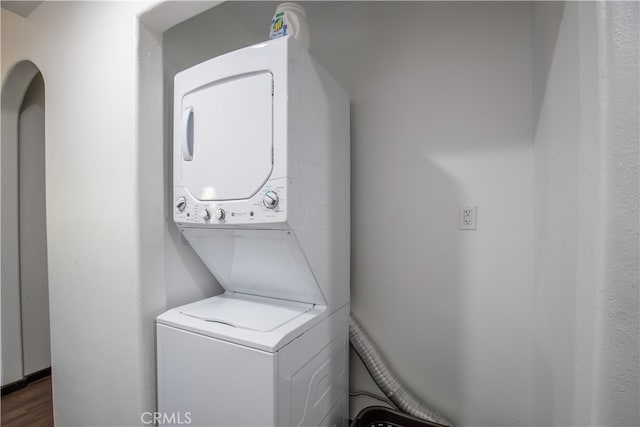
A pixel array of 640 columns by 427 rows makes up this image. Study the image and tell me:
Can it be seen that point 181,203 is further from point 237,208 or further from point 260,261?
point 260,261

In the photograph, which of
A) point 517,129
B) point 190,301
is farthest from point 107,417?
point 517,129

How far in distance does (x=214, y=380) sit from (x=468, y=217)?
147 centimetres

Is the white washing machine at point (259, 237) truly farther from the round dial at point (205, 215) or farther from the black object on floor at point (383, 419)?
the black object on floor at point (383, 419)

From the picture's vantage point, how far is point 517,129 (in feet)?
4.66

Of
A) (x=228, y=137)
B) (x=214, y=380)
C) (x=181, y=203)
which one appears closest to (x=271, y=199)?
(x=228, y=137)

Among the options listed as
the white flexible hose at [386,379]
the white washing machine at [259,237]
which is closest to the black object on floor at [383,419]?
the white flexible hose at [386,379]

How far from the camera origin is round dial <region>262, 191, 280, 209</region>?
1.04 metres

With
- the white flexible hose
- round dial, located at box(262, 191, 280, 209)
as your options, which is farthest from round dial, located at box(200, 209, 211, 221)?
the white flexible hose

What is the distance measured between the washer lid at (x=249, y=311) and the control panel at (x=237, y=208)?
0.43m

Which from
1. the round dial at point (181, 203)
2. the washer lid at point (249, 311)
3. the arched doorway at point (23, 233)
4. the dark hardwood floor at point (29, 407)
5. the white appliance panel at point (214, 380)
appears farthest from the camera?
the arched doorway at point (23, 233)

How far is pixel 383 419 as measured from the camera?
157 centimetres

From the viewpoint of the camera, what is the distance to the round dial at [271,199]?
1.04 m

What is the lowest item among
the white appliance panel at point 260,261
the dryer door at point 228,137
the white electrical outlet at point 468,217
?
the white appliance panel at point 260,261

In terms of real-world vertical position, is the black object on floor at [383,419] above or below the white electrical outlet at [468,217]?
below
